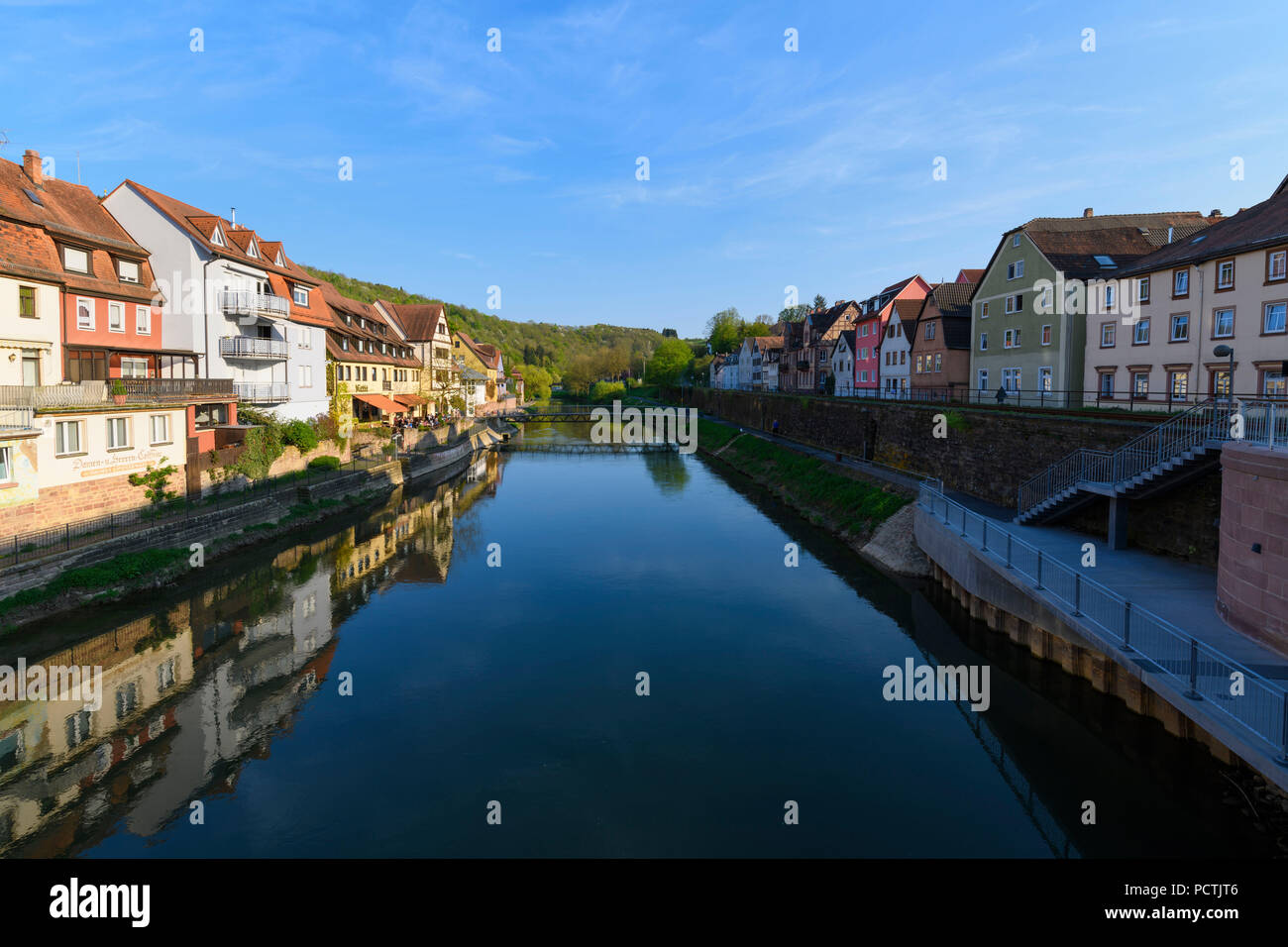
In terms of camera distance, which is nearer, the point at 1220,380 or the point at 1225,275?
the point at 1225,275

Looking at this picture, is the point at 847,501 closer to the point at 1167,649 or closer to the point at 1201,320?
the point at 1201,320

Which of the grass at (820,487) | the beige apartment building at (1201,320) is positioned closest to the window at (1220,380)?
the beige apartment building at (1201,320)

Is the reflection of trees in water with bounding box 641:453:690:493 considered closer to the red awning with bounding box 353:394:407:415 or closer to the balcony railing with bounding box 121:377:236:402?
the red awning with bounding box 353:394:407:415

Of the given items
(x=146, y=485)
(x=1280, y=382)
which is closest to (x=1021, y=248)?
(x=1280, y=382)

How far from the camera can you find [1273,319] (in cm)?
2472

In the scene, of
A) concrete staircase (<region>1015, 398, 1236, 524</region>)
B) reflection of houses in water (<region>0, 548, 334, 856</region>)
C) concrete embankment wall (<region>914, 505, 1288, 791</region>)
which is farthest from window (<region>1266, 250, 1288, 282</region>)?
reflection of houses in water (<region>0, 548, 334, 856</region>)

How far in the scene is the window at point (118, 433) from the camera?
25062mm

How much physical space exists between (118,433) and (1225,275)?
41.2 m

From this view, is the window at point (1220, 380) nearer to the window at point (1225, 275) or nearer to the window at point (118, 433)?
the window at point (1225, 275)

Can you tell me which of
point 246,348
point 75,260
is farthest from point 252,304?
point 75,260

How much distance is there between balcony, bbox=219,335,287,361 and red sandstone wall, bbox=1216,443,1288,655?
38475mm

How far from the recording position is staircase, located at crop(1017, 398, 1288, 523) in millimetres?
13469
